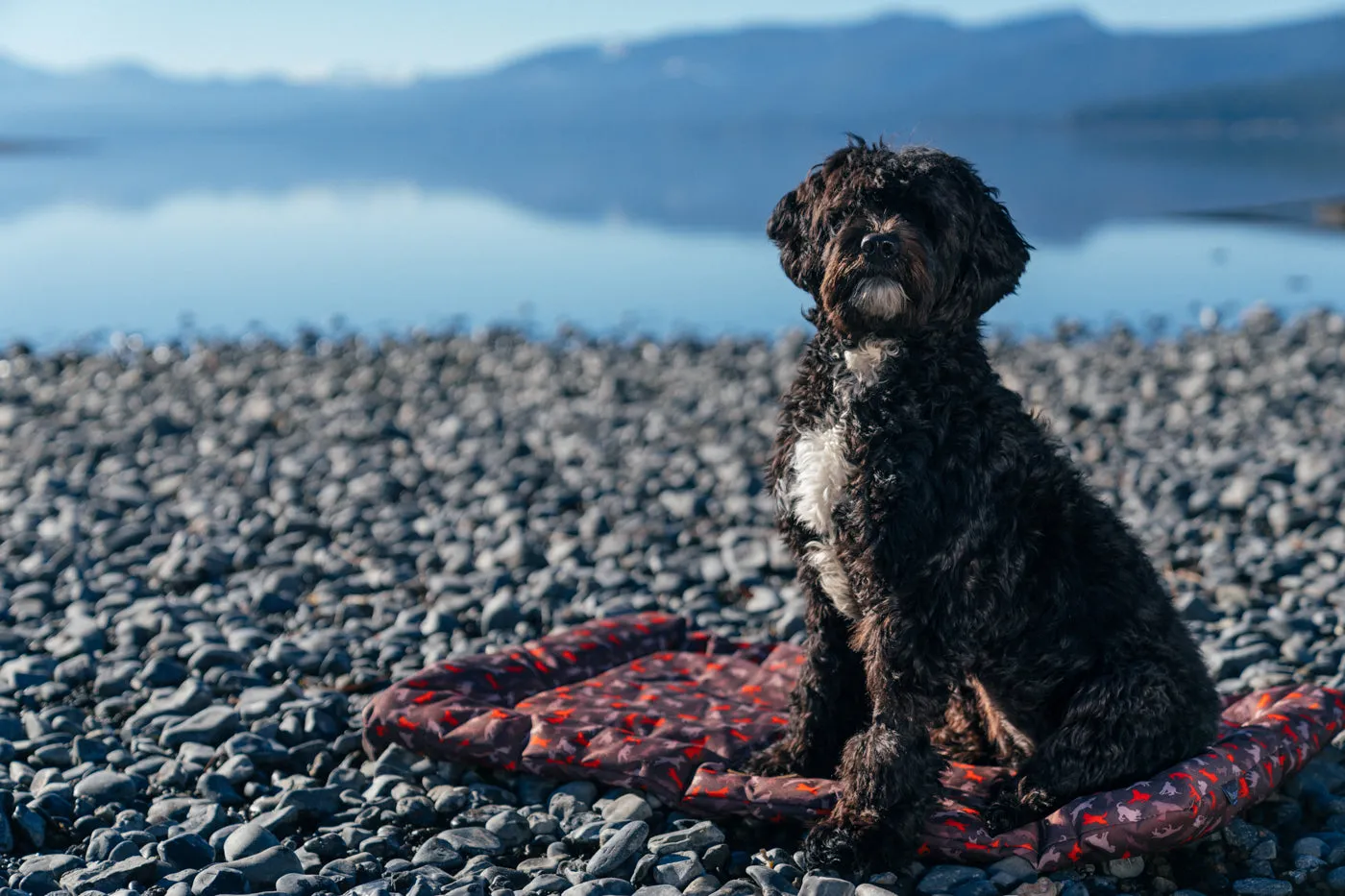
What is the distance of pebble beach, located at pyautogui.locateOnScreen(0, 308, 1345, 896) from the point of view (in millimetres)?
4879

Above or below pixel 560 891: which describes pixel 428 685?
above

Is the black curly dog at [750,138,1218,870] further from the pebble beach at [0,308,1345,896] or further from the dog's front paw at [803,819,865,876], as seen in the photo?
the pebble beach at [0,308,1345,896]

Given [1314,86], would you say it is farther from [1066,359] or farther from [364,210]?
[1066,359]

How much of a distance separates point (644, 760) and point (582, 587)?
2.92 meters

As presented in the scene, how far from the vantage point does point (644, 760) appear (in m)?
5.25

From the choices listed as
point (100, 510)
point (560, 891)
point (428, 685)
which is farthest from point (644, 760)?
point (100, 510)

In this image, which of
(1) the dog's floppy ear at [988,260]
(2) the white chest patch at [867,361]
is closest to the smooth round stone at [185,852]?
(2) the white chest patch at [867,361]

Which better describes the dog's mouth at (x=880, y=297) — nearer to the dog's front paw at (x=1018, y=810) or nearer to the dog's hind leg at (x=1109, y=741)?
the dog's hind leg at (x=1109, y=741)

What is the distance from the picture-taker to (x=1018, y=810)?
482 cm

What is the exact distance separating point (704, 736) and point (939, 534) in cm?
162

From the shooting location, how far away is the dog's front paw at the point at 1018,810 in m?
4.79

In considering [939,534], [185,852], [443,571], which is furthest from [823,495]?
[443,571]

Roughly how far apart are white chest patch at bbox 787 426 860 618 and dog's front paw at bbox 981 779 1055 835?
93cm

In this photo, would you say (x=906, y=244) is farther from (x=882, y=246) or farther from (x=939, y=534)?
(x=939, y=534)
